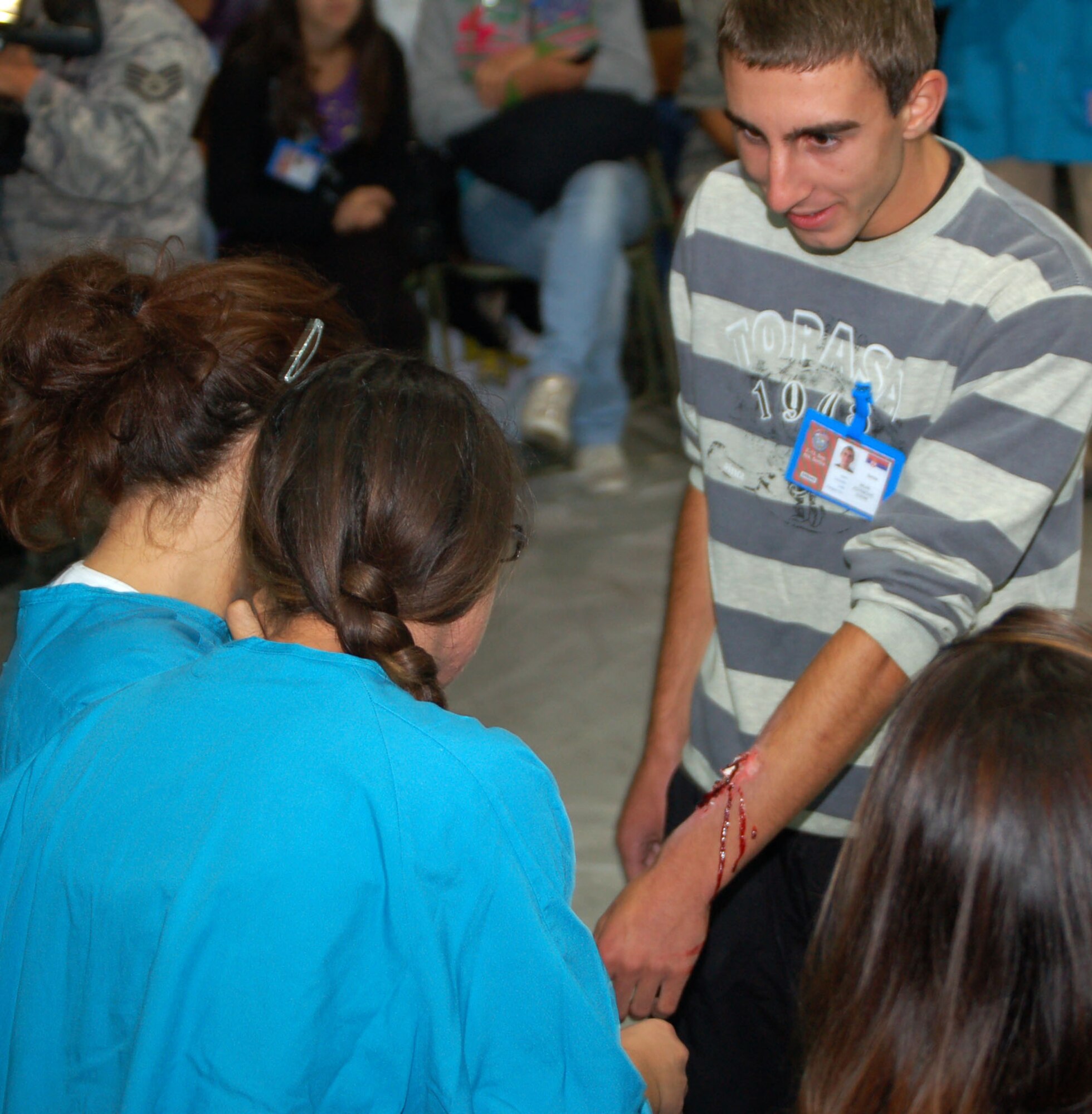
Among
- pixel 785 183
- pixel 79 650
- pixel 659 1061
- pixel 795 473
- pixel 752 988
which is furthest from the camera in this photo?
pixel 752 988

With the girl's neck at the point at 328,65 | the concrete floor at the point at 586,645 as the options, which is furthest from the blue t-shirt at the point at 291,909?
the girl's neck at the point at 328,65

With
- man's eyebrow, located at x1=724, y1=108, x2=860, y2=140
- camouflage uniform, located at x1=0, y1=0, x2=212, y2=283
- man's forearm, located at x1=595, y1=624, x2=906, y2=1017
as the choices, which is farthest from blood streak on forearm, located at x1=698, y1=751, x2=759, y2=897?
camouflage uniform, located at x1=0, y1=0, x2=212, y2=283

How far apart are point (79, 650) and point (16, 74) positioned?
2.47m

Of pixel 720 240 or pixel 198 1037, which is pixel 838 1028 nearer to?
pixel 198 1037

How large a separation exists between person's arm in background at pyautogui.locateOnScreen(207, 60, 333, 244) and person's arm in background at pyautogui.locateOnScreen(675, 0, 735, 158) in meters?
1.19

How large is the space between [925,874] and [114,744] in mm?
547

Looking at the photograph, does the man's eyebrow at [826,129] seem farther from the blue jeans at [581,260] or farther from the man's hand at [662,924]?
the blue jeans at [581,260]

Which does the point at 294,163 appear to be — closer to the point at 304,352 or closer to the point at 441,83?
the point at 441,83

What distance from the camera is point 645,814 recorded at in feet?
5.09

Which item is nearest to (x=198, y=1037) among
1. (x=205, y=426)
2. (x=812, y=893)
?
(x=205, y=426)

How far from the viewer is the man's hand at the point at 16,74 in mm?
2934

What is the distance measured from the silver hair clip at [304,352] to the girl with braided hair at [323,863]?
0.20 metres

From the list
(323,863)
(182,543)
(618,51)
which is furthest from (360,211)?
(323,863)

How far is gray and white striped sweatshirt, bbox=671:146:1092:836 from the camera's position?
1.14 metres
